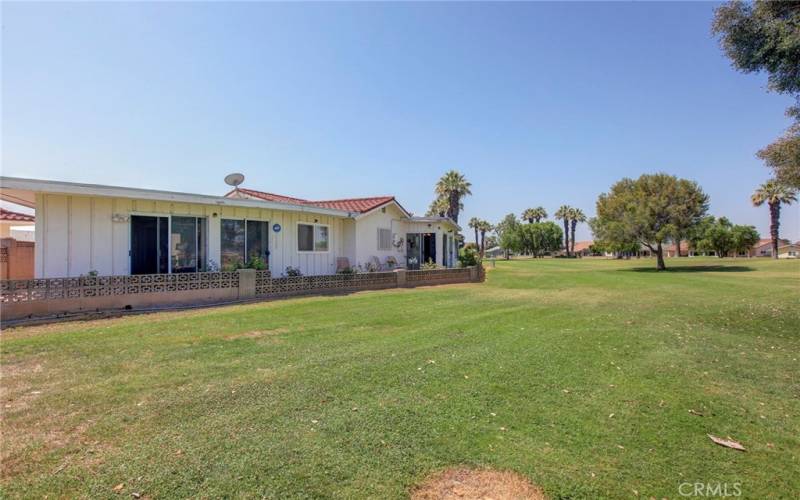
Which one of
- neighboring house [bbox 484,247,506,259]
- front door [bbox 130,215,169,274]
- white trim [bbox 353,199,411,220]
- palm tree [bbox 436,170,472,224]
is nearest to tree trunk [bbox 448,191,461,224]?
palm tree [bbox 436,170,472,224]

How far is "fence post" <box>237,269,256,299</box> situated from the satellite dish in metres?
5.53

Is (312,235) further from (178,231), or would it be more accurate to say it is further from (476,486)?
(476,486)

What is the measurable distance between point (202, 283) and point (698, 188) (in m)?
41.1

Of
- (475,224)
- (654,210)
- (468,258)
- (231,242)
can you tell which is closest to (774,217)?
(654,210)

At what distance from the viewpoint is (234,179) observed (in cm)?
1622

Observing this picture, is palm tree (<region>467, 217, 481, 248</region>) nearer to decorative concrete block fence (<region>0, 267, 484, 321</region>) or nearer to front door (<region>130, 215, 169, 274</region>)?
decorative concrete block fence (<region>0, 267, 484, 321</region>)

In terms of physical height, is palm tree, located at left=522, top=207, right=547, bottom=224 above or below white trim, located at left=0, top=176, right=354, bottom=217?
above

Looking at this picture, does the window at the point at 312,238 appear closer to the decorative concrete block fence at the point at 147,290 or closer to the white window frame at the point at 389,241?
the decorative concrete block fence at the point at 147,290

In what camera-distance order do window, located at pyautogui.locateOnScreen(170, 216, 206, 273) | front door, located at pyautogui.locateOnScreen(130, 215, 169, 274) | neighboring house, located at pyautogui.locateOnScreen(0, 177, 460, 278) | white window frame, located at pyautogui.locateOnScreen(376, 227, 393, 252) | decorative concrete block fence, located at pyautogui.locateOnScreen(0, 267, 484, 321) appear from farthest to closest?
1. white window frame, located at pyautogui.locateOnScreen(376, 227, 393, 252)
2. window, located at pyautogui.locateOnScreen(170, 216, 206, 273)
3. front door, located at pyautogui.locateOnScreen(130, 215, 169, 274)
4. neighboring house, located at pyautogui.locateOnScreen(0, 177, 460, 278)
5. decorative concrete block fence, located at pyautogui.locateOnScreen(0, 267, 484, 321)

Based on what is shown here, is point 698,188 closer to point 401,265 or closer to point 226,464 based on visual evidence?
point 401,265

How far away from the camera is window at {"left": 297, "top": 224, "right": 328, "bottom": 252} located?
16.3 m

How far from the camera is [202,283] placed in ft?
37.6
